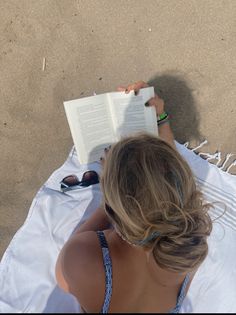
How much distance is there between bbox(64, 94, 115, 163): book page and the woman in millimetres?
397

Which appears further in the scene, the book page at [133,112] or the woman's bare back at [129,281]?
the book page at [133,112]

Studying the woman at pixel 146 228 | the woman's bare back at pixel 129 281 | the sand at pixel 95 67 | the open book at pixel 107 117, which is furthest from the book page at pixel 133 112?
the woman's bare back at pixel 129 281

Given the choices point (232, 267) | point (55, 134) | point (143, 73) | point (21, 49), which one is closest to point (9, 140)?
point (55, 134)

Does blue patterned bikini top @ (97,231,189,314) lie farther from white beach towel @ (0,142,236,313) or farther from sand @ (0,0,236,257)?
sand @ (0,0,236,257)

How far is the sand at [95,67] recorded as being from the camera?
1.68m

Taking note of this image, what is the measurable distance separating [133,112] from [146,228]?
0.59 metres

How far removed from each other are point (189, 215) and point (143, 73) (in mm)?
832

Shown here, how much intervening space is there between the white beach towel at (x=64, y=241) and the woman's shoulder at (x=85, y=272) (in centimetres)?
34

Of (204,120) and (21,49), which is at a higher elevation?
(21,49)

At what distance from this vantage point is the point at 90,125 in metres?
1.53

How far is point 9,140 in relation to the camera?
1738 mm

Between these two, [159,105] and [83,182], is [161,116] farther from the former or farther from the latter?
[83,182]

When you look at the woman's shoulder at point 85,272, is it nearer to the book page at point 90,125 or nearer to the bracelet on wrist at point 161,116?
the book page at point 90,125

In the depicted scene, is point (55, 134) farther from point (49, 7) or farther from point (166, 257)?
point (166, 257)
